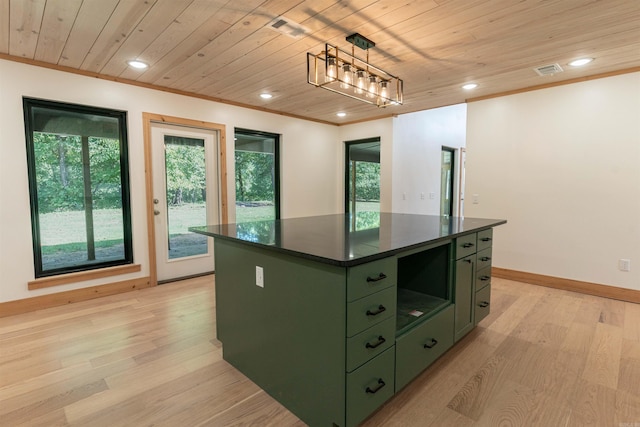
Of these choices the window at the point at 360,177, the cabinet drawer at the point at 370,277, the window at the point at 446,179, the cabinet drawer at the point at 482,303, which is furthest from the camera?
the window at the point at 446,179

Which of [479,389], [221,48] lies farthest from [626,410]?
[221,48]

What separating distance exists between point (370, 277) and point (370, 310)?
0.16 metres

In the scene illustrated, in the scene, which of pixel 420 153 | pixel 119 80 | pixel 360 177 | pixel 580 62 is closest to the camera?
pixel 580 62

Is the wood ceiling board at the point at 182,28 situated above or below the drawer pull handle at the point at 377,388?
above

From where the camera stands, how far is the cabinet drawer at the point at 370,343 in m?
1.42

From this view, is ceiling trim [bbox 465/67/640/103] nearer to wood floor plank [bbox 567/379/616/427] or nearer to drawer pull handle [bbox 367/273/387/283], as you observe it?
wood floor plank [bbox 567/379/616/427]

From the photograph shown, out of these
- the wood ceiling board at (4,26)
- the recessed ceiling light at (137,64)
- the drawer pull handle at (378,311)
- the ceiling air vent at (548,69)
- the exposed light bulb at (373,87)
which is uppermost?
the recessed ceiling light at (137,64)

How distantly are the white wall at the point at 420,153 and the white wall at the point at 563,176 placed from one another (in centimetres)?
120

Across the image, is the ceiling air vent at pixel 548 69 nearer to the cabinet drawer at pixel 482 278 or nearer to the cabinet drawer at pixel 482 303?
the cabinet drawer at pixel 482 278

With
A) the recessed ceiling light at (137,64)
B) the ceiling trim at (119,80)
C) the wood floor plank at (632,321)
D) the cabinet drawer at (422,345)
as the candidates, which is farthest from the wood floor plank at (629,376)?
the ceiling trim at (119,80)

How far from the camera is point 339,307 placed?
4.57 ft

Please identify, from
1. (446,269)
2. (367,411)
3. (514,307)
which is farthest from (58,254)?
(514,307)

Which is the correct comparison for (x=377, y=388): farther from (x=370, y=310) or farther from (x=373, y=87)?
(x=373, y=87)

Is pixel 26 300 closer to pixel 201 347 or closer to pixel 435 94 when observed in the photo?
pixel 201 347
